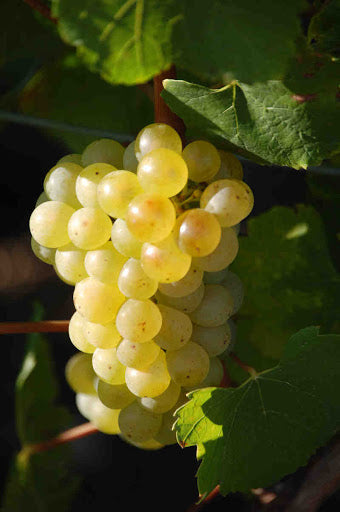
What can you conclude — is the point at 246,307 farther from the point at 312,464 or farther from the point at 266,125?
the point at 266,125

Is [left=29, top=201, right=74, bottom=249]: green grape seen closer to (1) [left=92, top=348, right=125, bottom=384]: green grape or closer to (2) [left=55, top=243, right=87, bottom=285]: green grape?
(2) [left=55, top=243, right=87, bottom=285]: green grape

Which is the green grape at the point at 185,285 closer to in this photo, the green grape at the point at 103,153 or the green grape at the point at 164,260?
the green grape at the point at 164,260

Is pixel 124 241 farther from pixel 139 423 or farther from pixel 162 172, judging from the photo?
pixel 139 423

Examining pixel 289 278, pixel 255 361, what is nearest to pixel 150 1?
pixel 289 278

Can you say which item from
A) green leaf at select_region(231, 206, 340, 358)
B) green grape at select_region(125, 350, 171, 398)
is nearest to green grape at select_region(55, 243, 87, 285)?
green grape at select_region(125, 350, 171, 398)

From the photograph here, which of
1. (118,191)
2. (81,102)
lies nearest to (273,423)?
(118,191)
